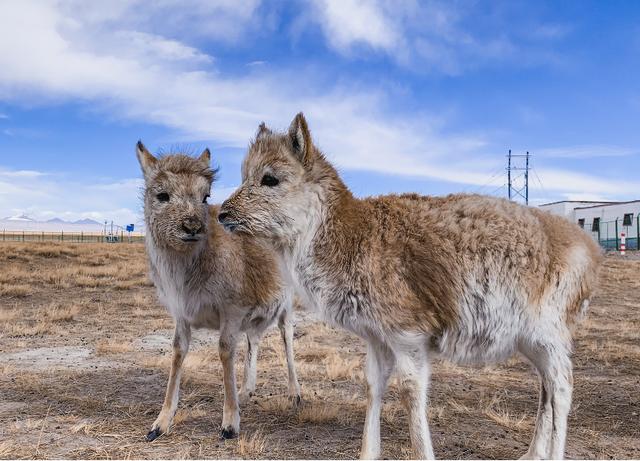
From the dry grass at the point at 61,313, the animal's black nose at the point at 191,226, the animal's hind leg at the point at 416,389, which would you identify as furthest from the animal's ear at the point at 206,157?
the dry grass at the point at 61,313

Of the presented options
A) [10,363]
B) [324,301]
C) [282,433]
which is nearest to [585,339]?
[282,433]

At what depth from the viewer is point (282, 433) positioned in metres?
7.02

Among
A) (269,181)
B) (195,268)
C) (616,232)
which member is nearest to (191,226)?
(195,268)

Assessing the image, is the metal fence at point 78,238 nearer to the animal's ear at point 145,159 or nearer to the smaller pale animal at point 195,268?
the animal's ear at point 145,159

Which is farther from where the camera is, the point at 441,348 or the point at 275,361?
the point at 275,361

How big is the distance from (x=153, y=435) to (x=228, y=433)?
0.83 m

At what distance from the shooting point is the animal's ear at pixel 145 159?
7.29 metres

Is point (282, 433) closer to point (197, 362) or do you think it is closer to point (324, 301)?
point (324, 301)

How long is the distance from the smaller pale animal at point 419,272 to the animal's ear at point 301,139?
0.5 inches

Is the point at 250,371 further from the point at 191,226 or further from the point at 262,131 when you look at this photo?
the point at 262,131

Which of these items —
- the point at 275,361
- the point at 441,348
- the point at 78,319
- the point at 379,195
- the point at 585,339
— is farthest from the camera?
the point at 78,319

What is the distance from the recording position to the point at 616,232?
5006 cm

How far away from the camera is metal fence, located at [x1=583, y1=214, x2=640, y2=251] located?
51125mm

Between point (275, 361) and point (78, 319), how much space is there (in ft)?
26.3
